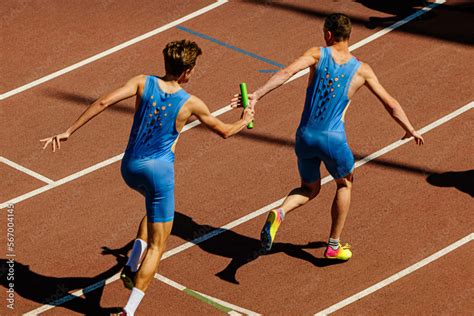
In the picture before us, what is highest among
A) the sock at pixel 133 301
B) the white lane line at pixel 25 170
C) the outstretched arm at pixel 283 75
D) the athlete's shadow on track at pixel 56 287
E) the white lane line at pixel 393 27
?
the outstretched arm at pixel 283 75

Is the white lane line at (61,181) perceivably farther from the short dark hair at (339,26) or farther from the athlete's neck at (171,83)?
the short dark hair at (339,26)

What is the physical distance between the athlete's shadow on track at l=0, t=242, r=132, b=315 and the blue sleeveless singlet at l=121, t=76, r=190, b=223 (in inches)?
52.4

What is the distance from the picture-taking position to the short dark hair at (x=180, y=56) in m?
9.34

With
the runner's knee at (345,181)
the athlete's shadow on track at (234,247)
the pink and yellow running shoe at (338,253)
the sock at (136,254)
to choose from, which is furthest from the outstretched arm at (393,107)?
the sock at (136,254)

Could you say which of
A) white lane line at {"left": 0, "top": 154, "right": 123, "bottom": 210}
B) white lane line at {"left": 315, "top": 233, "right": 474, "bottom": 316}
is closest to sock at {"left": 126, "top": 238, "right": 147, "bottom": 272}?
white lane line at {"left": 315, "top": 233, "right": 474, "bottom": 316}

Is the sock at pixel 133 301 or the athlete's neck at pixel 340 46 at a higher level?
the athlete's neck at pixel 340 46

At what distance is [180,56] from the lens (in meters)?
9.33

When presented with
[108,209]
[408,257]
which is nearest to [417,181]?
[408,257]

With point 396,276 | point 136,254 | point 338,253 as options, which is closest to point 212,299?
point 136,254

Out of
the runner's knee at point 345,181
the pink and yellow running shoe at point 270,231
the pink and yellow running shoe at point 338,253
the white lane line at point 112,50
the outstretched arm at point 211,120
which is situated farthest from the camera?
the white lane line at point 112,50

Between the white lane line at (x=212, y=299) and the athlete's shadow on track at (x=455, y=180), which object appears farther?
the athlete's shadow on track at (x=455, y=180)

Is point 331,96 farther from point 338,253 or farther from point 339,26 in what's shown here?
point 338,253

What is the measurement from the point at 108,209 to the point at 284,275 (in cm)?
251

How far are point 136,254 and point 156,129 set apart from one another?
1510mm
